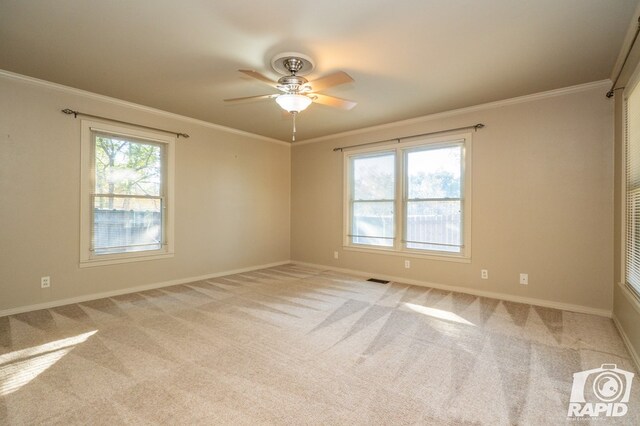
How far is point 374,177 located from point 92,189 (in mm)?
4200

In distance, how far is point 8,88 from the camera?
3238 millimetres

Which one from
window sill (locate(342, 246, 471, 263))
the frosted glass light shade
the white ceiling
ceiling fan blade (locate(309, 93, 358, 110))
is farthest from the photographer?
window sill (locate(342, 246, 471, 263))

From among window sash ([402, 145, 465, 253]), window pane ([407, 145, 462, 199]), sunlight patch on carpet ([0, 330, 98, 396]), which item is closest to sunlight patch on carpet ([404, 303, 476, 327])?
window sash ([402, 145, 465, 253])

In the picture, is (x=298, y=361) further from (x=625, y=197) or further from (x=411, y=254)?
(x=625, y=197)

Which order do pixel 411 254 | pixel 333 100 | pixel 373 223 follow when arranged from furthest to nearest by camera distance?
pixel 373 223 < pixel 411 254 < pixel 333 100

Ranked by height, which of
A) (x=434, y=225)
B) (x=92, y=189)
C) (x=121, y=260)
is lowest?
(x=121, y=260)

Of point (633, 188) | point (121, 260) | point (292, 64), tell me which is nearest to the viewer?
point (633, 188)

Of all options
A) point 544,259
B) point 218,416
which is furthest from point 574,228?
point 218,416

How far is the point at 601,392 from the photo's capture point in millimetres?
1953

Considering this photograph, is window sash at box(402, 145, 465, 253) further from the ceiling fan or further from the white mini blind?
the ceiling fan

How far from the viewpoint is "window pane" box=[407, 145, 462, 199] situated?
4.39 m

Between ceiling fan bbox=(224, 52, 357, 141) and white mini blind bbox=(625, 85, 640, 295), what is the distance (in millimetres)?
2505

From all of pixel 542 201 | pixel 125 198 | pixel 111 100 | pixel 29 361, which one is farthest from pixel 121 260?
pixel 542 201

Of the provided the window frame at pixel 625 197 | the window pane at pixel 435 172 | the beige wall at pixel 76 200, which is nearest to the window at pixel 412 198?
the window pane at pixel 435 172
